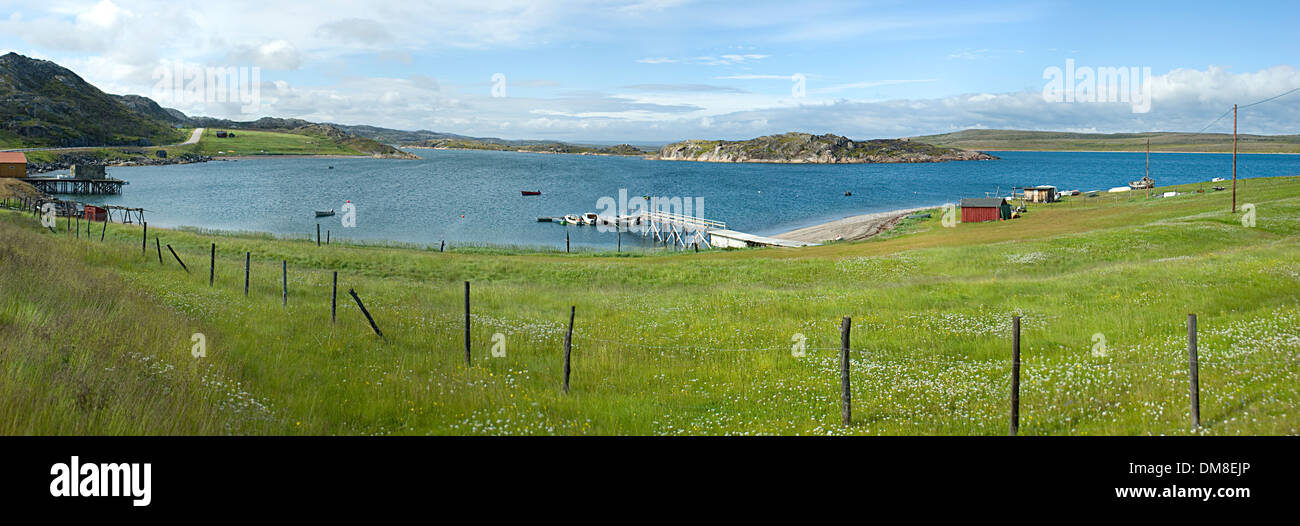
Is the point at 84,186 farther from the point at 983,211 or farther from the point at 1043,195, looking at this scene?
the point at 1043,195

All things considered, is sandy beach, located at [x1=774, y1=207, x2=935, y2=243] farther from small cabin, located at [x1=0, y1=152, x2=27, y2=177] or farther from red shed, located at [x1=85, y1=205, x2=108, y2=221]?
small cabin, located at [x1=0, y1=152, x2=27, y2=177]

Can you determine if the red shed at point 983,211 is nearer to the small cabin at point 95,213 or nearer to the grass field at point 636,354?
the grass field at point 636,354

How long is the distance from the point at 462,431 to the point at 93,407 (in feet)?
15.6

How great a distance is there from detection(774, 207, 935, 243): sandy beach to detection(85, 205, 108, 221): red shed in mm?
67264

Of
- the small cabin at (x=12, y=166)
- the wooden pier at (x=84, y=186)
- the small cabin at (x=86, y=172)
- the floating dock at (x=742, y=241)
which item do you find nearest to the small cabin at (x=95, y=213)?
the small cabin at (x=12, y=166)

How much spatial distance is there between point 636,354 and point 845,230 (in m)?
67.4

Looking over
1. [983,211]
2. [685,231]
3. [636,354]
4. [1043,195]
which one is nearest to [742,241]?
[685,231]

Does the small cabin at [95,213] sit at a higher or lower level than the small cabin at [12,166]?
lower

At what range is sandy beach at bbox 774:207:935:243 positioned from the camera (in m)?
76.7

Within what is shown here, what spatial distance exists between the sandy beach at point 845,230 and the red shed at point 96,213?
6726cm

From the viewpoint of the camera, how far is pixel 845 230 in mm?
82188

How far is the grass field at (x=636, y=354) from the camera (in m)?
11.2

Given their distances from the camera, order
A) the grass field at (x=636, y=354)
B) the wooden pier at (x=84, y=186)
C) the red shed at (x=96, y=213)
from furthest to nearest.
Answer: the wooden pier at (x=84, y=186)
the red shed at (x=96, y=213)
the grass field at (x=636, y=354)

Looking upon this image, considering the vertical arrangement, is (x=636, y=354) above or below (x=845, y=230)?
below
